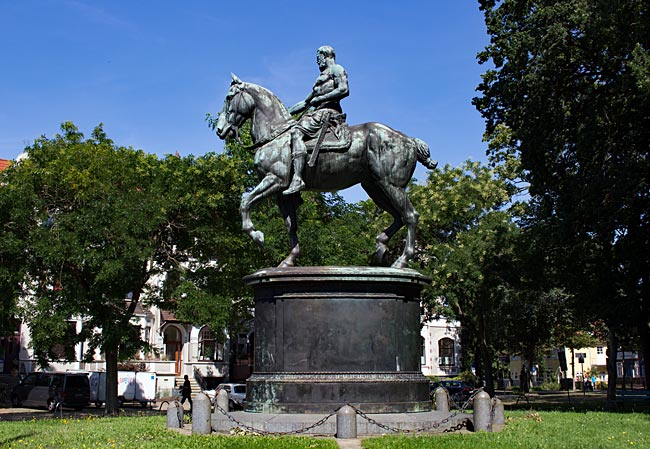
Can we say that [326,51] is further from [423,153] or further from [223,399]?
[223,399]

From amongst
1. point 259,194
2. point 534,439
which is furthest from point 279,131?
point 534,439

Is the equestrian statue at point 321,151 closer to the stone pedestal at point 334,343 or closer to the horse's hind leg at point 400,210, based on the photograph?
the horse's hind leg at point 400,210

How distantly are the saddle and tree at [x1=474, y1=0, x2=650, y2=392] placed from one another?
1168 centimetres

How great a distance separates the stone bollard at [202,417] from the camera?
10625 mm

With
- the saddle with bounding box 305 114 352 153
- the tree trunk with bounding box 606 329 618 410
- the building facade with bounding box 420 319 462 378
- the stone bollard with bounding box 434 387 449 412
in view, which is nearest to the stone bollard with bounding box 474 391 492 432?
→ the stone bollard with bounding box 434 387 449 412

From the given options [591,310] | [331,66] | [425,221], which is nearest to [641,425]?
[331,66]

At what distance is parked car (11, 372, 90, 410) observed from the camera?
3544 centimetres

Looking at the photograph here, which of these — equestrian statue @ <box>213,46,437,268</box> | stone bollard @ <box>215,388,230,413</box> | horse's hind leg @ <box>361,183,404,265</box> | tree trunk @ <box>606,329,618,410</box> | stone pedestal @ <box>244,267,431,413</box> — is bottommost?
tree trunk @ <box>606,329,618,410</box>

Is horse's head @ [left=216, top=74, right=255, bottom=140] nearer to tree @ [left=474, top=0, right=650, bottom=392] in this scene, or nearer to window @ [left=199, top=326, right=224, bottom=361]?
tree @ [left=474, top=0, right=650, bottom=392]

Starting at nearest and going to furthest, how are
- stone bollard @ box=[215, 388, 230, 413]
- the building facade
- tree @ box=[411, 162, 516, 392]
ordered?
1. stone bollard @ box=[215, 388, 230, 413]
2. tree @ box=[411, 162, 516, 392]
3. the building facade

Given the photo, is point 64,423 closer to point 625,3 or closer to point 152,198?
point 152,198

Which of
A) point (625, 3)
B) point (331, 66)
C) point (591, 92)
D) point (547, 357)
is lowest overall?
point (547, 357)

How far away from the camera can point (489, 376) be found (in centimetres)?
3747

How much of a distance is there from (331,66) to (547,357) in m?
79.4
